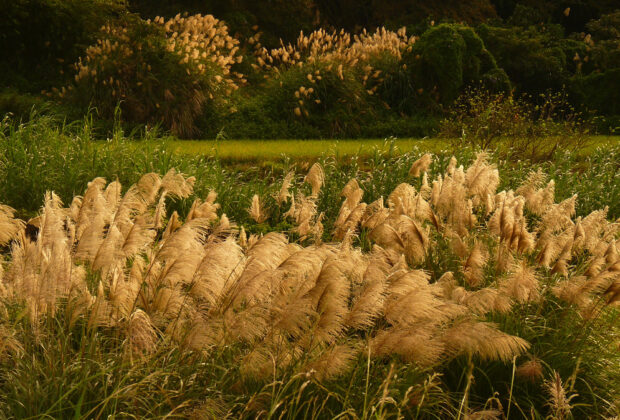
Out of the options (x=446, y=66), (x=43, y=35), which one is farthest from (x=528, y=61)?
(x=43, y=35)

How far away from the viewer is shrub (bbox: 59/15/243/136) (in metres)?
13.7

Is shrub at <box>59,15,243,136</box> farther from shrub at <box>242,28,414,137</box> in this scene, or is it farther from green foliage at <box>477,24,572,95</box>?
green foliage at <box>477,24,572,95</box>

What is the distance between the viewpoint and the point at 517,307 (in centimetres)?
418

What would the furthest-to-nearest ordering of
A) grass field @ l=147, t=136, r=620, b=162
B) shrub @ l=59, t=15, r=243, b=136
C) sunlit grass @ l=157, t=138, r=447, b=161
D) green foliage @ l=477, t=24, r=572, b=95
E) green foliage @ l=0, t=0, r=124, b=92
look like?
green foliage @ l=477, t=24, r=572, b=95, green foliage @ l=0, t=0, r=124, b=92, shrub @ l=59, t=15, r=243, b=136, sunlit grass @ l=157, t=138, r=447, b=161, grass field @ l=147, t=136, r=620, b=162

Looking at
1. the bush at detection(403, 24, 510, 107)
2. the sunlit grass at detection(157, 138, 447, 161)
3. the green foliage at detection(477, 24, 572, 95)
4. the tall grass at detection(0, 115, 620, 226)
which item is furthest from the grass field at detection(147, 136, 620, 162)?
the green foliage at detection(477, 24, 572, 95)

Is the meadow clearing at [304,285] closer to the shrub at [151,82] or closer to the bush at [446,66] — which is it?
the shrub at [151,82]

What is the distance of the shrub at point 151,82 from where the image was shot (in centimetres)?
1366

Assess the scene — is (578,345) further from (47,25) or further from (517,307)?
(47,25)

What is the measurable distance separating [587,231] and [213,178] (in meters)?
3.98

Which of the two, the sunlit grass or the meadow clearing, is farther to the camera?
the sunlit grass

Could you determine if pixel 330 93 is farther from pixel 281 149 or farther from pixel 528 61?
pixel 528 61

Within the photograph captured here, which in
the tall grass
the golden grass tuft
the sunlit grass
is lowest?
the sunlit grass

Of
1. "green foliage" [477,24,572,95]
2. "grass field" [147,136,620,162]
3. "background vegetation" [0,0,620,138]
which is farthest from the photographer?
"green foliage" [477,24,572,95]

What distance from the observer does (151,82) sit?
13.9 metres
